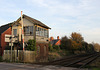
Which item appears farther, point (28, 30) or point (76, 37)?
point (76, 37)

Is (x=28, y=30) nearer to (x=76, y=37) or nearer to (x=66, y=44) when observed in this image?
(x=66, y=44)

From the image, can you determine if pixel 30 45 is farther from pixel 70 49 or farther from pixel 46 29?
pixel 70 49

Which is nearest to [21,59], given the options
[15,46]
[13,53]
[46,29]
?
[13,53]

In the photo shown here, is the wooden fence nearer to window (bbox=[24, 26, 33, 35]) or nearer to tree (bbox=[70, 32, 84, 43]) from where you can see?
window (bbox=[24, 26, 33, 35])

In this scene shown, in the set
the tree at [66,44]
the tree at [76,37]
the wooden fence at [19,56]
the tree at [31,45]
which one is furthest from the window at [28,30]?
the tree at [76,37]

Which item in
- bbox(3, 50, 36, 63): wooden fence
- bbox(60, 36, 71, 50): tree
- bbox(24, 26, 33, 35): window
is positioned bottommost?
bbox(3, 50, 36, 63): wooden fence

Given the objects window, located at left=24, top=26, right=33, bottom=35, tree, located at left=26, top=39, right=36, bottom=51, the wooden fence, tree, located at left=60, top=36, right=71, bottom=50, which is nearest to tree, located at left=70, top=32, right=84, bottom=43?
tree, located at left=60, top=36, right=71, bottom=50

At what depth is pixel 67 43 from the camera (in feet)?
147

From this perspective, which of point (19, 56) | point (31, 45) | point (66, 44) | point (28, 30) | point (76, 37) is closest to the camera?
point (19, 56)

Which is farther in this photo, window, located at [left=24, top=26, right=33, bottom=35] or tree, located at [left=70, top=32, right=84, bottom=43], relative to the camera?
tree, located at [left=70, top=32, right=84, bottom=43]

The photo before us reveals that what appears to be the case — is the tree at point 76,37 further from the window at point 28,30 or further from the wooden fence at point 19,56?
the wooden fence at point 19,56

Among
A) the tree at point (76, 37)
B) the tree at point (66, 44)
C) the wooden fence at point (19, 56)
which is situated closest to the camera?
the wooden fence at point (19, 56)

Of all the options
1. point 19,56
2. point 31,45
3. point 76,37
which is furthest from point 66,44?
point 19,56

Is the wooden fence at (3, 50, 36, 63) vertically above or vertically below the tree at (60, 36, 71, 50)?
below
